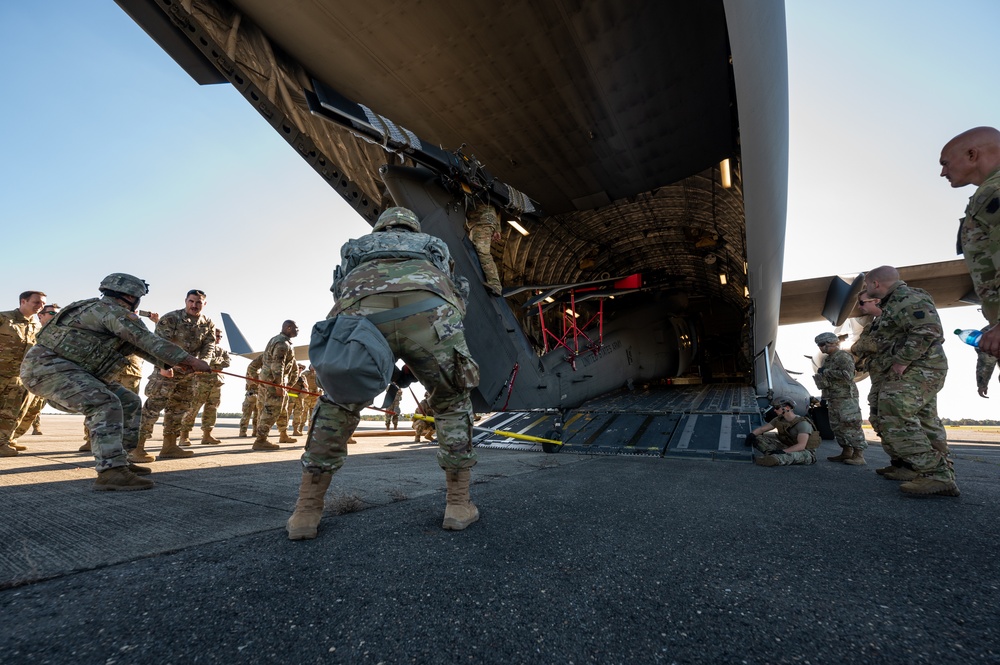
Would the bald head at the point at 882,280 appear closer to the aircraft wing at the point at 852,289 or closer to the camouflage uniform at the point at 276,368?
the aircraft wing at the point at 852,289

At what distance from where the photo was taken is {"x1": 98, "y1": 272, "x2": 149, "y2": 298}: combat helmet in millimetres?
3205

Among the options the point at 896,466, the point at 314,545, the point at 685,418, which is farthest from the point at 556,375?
the point at 314,545

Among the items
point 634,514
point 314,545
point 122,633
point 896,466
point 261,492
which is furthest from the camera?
point 896,466

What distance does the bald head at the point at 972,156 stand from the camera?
201 centimetres

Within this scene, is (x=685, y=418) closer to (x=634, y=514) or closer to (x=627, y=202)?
(x=634, y=514)

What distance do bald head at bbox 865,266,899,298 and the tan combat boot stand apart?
4.37 meters

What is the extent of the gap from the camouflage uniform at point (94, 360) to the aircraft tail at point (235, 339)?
35.1ft

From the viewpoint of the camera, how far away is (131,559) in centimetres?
139

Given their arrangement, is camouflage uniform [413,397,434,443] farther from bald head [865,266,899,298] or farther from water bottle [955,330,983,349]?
bald head [865,266,899,298]

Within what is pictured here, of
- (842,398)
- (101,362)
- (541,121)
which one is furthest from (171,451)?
(842,398)

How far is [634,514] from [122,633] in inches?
79.4

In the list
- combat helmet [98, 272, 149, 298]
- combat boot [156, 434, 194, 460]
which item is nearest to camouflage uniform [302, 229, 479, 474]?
combat helmet [98, 272, 149, 298]

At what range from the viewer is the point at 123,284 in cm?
324

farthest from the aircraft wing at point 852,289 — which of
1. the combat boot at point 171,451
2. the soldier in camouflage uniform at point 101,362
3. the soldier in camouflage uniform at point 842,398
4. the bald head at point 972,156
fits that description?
the combat boot at point 171,451
